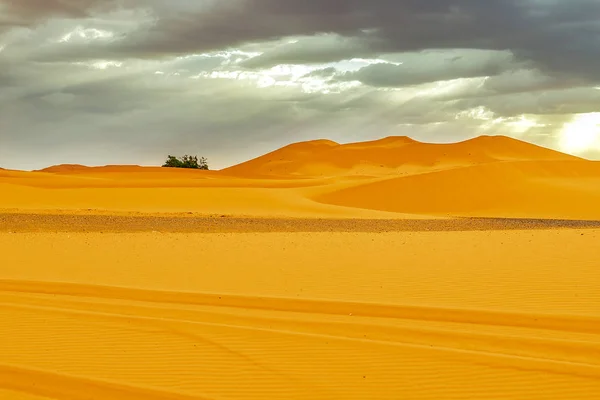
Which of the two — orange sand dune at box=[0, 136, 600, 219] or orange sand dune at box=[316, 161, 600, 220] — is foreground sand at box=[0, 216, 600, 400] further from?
orange sand dune at box=[316, 161, 600, 220]

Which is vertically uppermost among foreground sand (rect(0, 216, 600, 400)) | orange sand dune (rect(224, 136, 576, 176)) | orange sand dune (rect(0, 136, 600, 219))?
orange sand dune (rect(224, 136, 576, 176))

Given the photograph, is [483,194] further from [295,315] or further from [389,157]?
[389,157]

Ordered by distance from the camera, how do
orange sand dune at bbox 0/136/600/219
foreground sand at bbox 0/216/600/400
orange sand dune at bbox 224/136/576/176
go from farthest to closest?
1. orange sand dune at bbox 224/136/576/176
2. orange sand dune at bbox 0/136/600/219
3. foreground sand at bbox 0/216/600/400

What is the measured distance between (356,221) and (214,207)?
36.6 ft

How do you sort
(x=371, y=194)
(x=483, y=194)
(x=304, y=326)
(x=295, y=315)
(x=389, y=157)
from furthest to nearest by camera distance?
(x=389, y=157) → (x=371, y=194) → (x=483, y=194) → (x=295, y=315) → (x=304, y=326)

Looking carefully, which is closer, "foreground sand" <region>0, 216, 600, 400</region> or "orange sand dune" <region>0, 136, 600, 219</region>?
"foreground sand" <region>0, 216, 600, 400</region>

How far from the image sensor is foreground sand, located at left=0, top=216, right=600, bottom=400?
23.1 ft

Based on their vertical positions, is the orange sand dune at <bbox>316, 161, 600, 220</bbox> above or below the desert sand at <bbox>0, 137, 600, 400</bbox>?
above

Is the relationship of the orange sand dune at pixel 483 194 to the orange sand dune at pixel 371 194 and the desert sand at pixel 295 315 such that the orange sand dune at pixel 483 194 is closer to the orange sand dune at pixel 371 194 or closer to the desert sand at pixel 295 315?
the orange sand dune at pixel 371 194

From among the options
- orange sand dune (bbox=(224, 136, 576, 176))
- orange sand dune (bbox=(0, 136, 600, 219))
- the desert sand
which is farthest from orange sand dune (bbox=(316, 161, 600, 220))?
orange sand dune (bbox=(224, 136, 576, 176))

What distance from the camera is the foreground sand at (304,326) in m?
7.05

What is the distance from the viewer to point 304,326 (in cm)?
912

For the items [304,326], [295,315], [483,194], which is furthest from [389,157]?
[304,326]

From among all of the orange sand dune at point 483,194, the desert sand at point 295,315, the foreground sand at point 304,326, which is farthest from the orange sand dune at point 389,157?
the foreground sand at point 304,326
